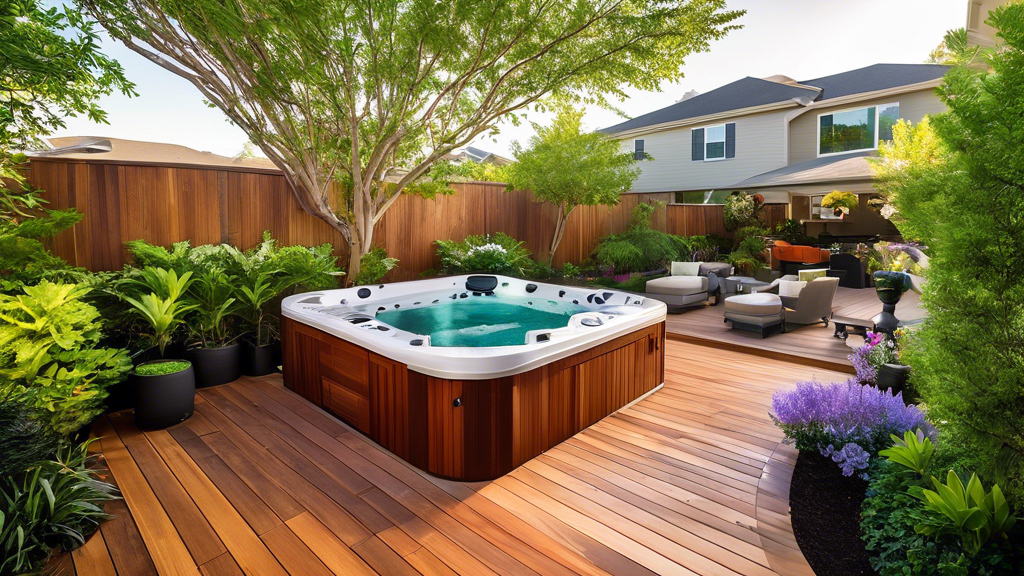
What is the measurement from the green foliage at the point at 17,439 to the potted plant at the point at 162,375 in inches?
43.6

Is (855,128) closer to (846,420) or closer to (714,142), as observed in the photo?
(714,142)

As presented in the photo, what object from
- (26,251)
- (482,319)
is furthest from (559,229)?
(26,251)

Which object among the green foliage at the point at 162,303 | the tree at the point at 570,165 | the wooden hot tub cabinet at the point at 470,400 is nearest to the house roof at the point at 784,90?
the tree at the point at 570,165

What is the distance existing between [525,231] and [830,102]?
7521mm

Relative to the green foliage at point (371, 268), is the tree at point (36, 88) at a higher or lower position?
higher

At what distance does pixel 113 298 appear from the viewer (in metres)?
3.81

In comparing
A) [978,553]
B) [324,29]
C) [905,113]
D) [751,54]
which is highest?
[751,54]

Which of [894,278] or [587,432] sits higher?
[894,278]

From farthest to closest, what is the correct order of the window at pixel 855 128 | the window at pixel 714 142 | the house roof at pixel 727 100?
the window at pixel 714 142
the house roof at pixel 727 100
the window at pixel 855 128

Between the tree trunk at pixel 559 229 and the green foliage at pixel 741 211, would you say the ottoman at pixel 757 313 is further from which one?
the green foliage at pixel 741 211

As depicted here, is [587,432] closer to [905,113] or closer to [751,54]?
[751,54]

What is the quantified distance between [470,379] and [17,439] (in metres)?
1.84

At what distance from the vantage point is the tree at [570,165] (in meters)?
7.61

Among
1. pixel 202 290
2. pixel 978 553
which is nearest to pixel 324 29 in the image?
pixel 202 290
